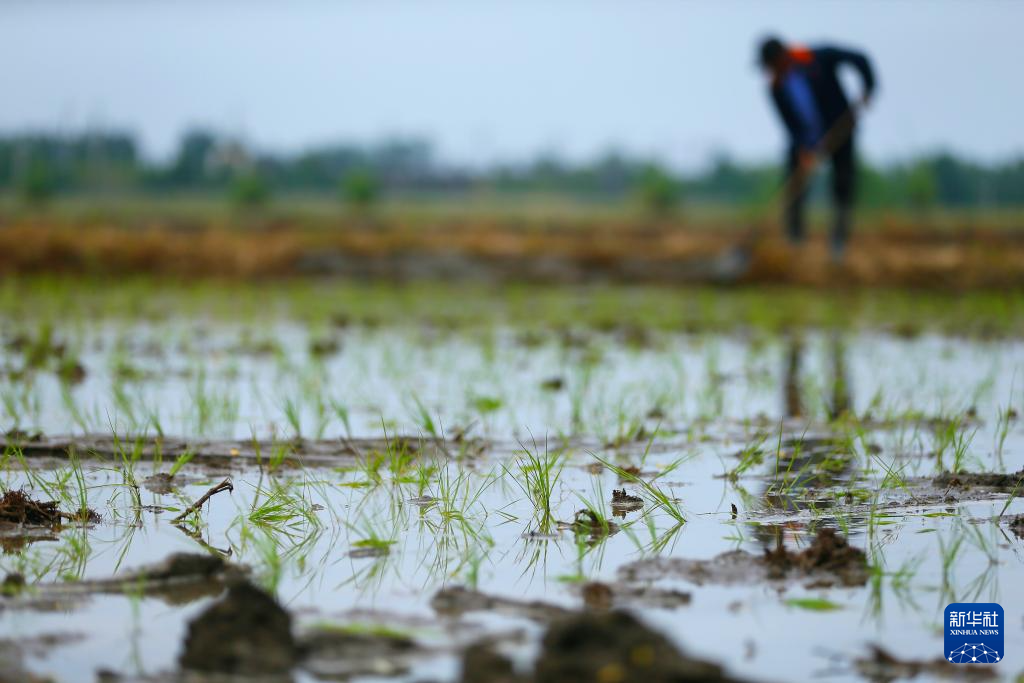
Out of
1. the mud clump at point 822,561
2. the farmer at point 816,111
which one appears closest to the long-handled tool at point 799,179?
the farmer at point 816,111

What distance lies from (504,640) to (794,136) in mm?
9422

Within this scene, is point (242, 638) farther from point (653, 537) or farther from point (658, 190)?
point (658, 190)

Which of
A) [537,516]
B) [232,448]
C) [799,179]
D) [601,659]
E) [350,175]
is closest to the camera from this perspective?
[601,659]

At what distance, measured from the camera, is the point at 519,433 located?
4332 millimetres

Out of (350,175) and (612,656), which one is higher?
(350,175)

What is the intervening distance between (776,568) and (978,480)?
124cm

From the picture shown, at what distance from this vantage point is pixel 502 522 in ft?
9.58

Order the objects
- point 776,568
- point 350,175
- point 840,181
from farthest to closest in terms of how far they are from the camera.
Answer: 1. point 350,175
2. point 840,181
3. point 776,568

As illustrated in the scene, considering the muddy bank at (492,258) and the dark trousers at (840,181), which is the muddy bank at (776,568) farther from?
the muddy bank at (492,258)

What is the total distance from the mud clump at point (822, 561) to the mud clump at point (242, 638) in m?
1.06

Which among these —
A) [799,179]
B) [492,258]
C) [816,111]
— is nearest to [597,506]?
[816,111]

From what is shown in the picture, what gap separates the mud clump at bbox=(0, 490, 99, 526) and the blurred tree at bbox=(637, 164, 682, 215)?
4558 cm

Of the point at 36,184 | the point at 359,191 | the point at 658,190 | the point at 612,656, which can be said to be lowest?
the point at 612,656

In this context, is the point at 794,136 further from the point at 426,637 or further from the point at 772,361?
the point at 426,637
